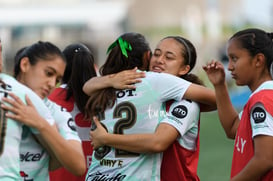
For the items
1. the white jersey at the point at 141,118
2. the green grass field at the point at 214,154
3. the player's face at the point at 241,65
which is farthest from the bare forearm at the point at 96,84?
the green grass field at the point at 214,154

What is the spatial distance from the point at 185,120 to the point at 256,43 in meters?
0.69

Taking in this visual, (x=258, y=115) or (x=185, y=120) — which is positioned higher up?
(x=258, y=115)

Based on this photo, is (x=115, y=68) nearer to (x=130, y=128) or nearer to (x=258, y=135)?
(x=130, y=128)

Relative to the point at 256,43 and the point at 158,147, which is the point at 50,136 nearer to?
the point at 158,147

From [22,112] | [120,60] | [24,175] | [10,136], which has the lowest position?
[24,175]

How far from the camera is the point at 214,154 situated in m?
14.7

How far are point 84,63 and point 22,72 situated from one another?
1425 millimetres

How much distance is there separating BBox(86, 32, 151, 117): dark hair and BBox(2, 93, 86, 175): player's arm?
0.84 metres

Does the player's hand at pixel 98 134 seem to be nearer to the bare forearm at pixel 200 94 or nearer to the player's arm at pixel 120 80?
the player's arm at pixel 120 80

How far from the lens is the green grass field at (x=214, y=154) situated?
1185cm

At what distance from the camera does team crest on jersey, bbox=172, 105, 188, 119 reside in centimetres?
467

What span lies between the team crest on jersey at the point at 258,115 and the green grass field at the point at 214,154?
7100mm

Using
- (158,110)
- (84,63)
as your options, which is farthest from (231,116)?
(84,63)

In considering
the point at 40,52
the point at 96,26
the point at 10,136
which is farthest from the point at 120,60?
the point at 96,26
